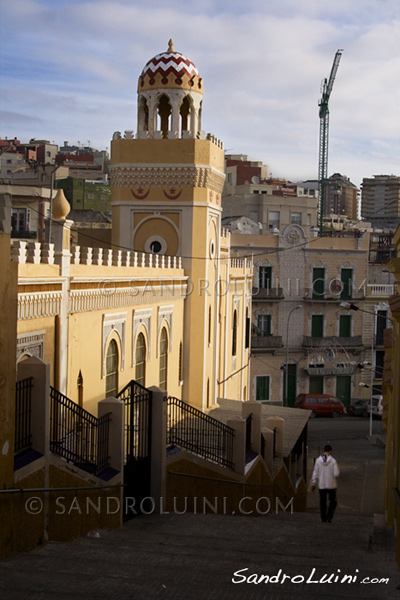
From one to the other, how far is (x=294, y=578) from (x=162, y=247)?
18195mm

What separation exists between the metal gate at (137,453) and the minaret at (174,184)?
495 inches

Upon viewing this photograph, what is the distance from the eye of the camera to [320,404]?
40500 mm

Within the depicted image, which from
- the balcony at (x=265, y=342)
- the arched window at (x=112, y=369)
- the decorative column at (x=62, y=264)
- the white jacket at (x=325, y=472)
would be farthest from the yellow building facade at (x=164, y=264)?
the balcony at (x=265, y=342)

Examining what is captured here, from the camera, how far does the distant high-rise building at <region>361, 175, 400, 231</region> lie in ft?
334

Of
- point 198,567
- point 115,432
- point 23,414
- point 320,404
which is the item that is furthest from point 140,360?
point 320,404

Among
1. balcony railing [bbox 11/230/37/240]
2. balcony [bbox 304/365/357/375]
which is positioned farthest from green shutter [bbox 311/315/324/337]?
balcony railing [bbox 11/230/37/240]

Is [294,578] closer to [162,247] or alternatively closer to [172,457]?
[172,457]

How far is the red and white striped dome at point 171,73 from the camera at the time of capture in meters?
24.8

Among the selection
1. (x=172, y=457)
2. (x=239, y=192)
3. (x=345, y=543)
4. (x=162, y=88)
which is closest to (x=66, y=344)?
(x=172, y=457)

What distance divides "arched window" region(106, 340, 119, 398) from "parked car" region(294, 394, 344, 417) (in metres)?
23.1

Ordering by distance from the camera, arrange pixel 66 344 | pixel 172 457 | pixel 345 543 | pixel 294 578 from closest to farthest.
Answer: pixel 294 578 → pixel 345 543 → pixel 172 457 → pixel 66 344

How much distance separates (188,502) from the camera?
13984 mm

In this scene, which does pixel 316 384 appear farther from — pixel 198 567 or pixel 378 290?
pixel 198 567

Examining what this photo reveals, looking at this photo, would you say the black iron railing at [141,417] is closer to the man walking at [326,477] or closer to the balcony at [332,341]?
the man walking at [326,477]
